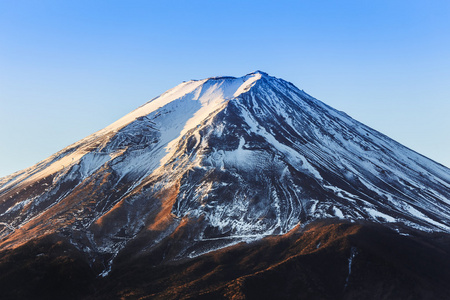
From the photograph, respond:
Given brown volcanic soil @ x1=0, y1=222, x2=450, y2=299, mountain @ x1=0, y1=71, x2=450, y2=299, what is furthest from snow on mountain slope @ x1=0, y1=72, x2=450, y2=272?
brown volcanic soil @ x1=0, y1=222, x2=450, y2=299

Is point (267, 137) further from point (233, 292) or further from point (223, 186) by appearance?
point (233, 292)

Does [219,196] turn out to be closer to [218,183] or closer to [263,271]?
[218,183]

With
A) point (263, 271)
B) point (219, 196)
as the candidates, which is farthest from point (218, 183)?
point (263, 271)

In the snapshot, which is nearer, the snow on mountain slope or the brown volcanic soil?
the brown volcanic soil

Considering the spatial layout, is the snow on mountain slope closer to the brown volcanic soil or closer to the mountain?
the mountain

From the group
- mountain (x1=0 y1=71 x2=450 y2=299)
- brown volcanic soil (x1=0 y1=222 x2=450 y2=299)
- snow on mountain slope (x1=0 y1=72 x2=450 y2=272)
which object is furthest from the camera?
snow on mountain slope (x1=0 y1=72 x2=450 y2=272)

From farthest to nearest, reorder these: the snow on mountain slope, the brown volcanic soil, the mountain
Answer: the snow on mountain slope < the mountain < the brown volcanic soil

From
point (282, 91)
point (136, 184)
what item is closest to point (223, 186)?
point (136, 184)
